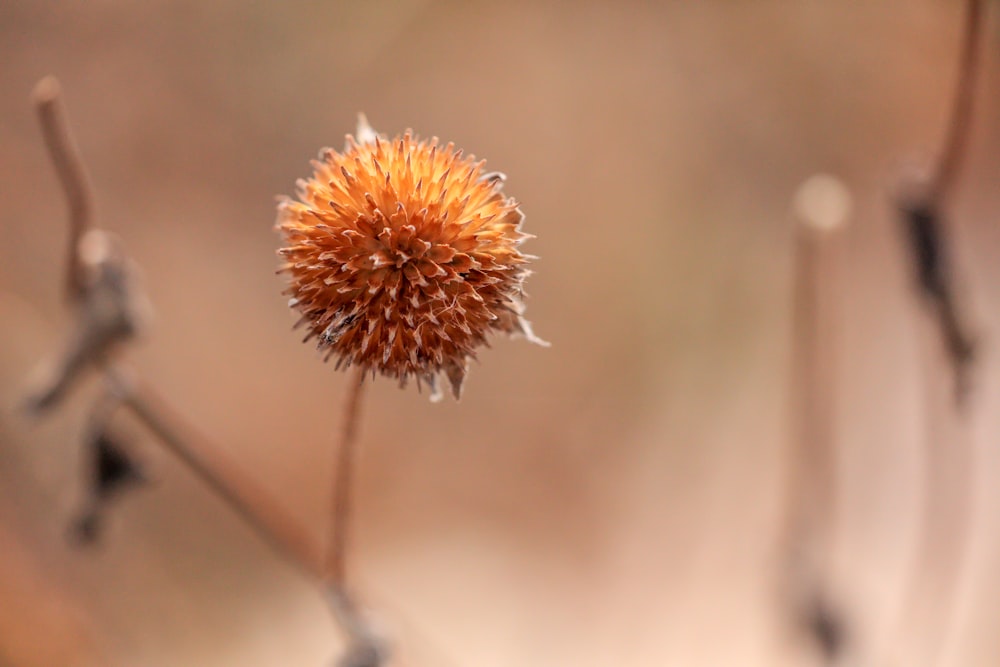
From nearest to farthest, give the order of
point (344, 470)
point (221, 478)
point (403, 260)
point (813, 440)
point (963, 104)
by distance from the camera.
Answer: point (403, 260) → point (344, 470) → point (963, 104) → point (221, 478) → point (813, 440)

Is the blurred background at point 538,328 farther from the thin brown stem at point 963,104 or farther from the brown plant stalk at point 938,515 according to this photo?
the thin brown stem at point 963,104

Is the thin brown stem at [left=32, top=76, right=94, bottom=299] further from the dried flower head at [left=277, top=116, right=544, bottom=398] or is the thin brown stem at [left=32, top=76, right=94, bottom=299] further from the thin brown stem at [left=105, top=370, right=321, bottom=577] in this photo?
the dried flower head at [left=277, top=116, right=544, bottom=398]

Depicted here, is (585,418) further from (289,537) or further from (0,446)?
(0,446)

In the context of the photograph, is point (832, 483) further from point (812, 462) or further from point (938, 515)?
point (938, 515)

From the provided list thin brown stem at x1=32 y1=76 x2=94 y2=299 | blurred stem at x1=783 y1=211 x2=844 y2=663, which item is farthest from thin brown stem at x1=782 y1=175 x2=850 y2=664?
thin brown stem at x1=32 y1=76 x2=94 y2=299

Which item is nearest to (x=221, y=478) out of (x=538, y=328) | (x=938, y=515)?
(x=538, y=328)

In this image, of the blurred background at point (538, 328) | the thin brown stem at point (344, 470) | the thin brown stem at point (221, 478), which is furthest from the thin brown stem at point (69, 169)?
the blurred background at point (538, 328)
